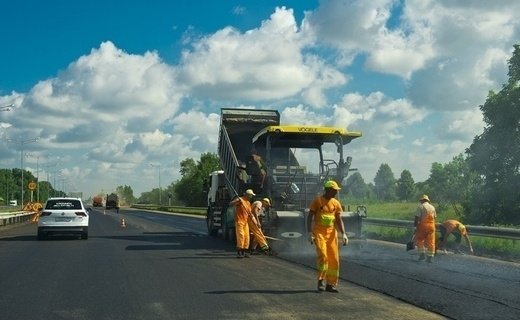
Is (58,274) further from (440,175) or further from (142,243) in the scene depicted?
(440,175)

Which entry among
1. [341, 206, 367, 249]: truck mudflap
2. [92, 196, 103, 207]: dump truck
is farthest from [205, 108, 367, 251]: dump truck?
[92, 196, 103, 207]: dump truck

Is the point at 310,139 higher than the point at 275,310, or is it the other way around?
the point at 310,139

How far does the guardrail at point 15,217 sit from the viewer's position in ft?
112

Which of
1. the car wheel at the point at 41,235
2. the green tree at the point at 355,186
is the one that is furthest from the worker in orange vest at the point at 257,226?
the car wheel at the point at 41,235

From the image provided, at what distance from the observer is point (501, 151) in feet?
116

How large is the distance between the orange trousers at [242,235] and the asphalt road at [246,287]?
45 centimetres

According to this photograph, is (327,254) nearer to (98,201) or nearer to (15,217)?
(15,217)

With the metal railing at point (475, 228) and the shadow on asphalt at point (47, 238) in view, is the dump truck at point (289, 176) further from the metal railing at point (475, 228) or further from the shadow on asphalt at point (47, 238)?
the shadow on asphalt at point (47, 238)

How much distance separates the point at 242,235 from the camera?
1526 centimetres

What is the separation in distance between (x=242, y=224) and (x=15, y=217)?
27313 mm

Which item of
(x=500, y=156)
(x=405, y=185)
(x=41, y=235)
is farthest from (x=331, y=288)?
(x=405, y=185)

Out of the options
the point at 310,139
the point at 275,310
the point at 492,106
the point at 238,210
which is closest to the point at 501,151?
the point at 492,106

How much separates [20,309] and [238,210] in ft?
26.1

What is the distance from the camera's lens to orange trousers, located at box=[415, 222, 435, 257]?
13.9 meters
